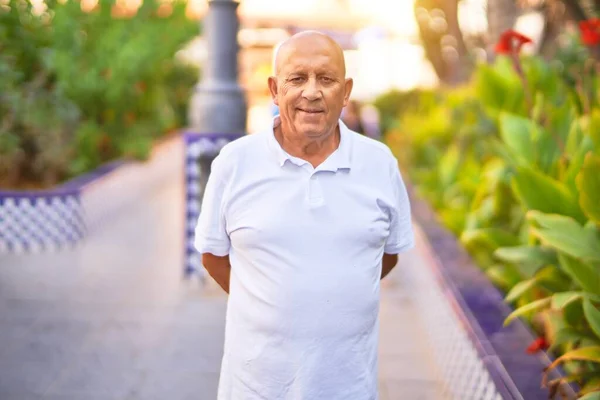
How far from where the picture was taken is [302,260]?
175 centimetres

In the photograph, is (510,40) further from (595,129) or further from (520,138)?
(595,129)

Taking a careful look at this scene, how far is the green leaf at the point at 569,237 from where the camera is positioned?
102 inches

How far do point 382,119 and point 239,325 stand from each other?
41.7 ft

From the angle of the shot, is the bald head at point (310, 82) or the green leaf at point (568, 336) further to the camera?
the green leaf at point (568, 336)

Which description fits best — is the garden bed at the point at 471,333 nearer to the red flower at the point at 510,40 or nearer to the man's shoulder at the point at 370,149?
the man's shoulder at the point at 370,149

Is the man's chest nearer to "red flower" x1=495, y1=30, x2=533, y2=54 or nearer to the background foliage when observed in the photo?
"red flower" x1=495, y1=30, x2=533, y2=54

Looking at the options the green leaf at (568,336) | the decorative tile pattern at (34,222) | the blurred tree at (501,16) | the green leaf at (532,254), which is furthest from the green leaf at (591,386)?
the decorative tile pattern at (34,222)

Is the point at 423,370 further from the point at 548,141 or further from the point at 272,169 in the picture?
the point at 272,169

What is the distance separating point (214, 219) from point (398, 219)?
1.73ft

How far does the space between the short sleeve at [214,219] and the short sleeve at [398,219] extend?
0.47m

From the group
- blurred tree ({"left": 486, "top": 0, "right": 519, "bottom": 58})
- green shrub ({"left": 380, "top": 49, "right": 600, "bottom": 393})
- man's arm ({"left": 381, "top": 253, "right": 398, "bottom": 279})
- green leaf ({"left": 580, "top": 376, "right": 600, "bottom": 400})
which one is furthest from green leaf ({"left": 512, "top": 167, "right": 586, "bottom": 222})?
blurred tree ({"left": 486, "top": 0, "right": 519, "bottom": 58})

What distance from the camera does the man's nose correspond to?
1718 millimetres

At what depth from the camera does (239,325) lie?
1857mm

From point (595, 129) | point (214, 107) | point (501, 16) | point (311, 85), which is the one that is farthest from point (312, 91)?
point (501, 16)
